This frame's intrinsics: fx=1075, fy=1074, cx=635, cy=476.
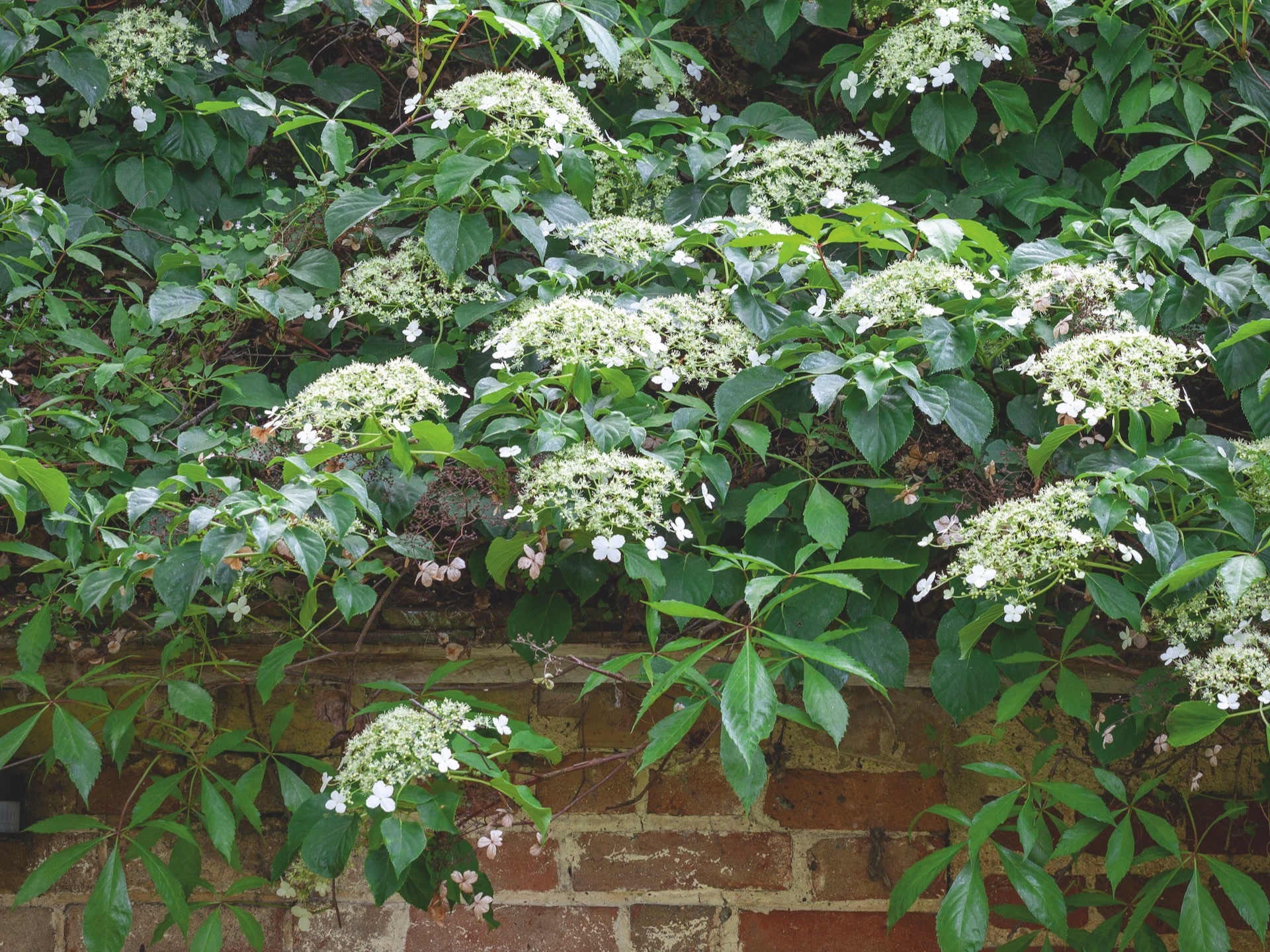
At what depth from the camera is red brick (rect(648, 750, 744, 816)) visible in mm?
1485

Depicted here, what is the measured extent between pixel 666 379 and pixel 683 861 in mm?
670

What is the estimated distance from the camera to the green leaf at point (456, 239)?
4.81 feet

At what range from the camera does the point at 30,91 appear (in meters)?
1.83

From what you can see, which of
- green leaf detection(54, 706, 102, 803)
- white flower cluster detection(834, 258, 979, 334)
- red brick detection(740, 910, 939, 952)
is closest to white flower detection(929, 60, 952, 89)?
white flower cluster detection(834, 258, 979, 334)

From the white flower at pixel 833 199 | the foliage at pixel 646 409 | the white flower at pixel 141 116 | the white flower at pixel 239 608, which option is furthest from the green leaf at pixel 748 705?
the white flower at pixel 141 116

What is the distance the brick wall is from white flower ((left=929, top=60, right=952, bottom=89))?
0.92 meters

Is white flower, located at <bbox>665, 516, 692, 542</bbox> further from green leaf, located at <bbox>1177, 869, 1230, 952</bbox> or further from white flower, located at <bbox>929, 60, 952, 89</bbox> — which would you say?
white flower, located at <bbox>929, 60, 952, 89</bbox>

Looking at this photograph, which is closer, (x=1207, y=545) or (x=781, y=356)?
(x=1207, y=545)

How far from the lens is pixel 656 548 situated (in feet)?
3.90

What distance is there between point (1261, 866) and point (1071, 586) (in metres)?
0.55

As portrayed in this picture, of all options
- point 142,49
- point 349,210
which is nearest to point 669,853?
point 349,210

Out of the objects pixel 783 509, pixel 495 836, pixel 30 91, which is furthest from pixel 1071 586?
pixel 30 91

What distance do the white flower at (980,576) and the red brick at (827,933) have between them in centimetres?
59

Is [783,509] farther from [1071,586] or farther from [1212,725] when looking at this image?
[1212,725]
